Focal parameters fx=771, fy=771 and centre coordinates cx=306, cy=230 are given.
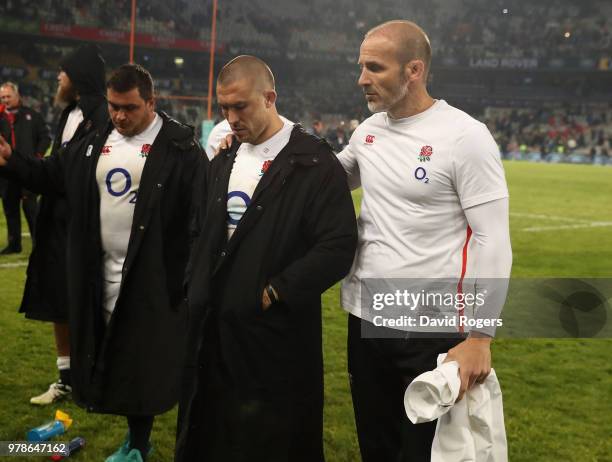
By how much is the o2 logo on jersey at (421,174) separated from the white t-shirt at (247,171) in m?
0.55

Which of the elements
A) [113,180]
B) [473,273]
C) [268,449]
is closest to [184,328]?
[113,180]

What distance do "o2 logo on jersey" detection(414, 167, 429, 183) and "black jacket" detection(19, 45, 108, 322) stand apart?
226cm

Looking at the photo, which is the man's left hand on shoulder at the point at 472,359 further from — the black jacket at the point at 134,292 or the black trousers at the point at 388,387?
the black jacket at the point at 134,292

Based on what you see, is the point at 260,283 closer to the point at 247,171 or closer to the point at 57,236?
the point at 247,171

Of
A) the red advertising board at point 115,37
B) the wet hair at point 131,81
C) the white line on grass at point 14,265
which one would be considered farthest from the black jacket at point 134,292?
the red advertising board at point 115,37

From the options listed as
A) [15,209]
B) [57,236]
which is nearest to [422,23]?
[15,209]

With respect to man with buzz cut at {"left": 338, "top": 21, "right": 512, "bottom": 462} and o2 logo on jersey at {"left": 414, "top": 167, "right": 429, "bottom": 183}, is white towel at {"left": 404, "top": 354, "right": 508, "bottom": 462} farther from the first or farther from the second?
o2 logo on jersey at {"left": 414, "top": 167, "right": 429, "bottom": 183}

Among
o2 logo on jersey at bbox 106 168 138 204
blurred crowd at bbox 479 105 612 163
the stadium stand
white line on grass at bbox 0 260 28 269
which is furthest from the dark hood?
blurred crowd at bbox 479 105 612 163

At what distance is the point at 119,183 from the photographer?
3617 millimetres

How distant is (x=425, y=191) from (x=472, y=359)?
1.98 feet

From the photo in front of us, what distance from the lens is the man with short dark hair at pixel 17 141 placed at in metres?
9.04

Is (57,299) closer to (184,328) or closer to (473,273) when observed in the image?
(184,328)

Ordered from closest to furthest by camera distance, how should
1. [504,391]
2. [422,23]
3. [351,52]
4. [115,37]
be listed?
[504,391] < [115,37] < [351,52] < [422,23]

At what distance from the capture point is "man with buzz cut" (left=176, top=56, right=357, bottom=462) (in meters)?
2.82
